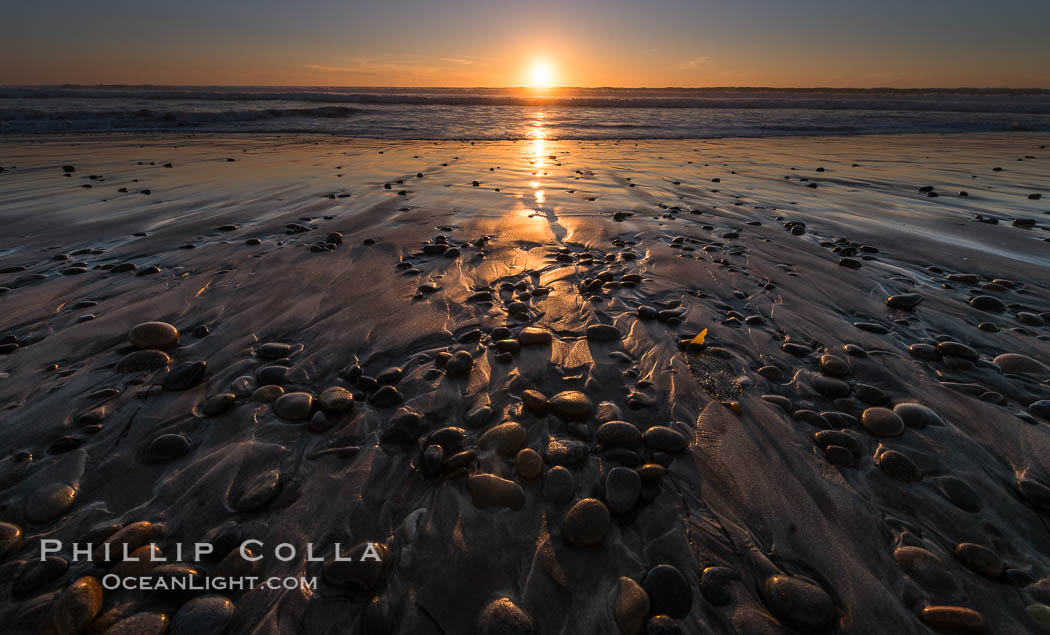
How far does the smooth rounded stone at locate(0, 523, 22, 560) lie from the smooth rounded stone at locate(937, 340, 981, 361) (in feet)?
15.6

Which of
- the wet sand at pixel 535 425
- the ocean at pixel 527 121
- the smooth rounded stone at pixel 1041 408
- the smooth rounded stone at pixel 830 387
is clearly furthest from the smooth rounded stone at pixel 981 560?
the ocean at pixel 527 121

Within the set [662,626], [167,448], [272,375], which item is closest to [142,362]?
[272,375]

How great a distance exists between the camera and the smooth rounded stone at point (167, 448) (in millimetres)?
1850

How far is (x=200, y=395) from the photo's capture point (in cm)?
225

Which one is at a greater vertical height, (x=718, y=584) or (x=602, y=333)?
(x=602, y=333)

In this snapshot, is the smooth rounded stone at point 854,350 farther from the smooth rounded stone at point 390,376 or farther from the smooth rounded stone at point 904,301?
the smooth rounded stone at point 390,376

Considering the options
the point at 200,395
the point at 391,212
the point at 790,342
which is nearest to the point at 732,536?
the point at 790,342

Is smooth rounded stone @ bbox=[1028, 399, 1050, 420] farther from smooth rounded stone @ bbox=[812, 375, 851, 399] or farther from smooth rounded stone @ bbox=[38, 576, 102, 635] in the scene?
smooth rounded stone @ bbox=[38, 576, 102, 635]

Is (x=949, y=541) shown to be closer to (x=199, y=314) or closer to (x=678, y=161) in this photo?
(x=199, y=314)

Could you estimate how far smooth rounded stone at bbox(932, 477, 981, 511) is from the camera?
64.8 inches

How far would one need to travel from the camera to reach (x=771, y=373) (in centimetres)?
245

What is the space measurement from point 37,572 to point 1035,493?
12.4 feet

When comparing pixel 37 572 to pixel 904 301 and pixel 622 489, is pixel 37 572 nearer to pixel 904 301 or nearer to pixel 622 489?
pixel 622 489

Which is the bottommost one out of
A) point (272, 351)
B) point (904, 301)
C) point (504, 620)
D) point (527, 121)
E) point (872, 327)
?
point (504, 620)
